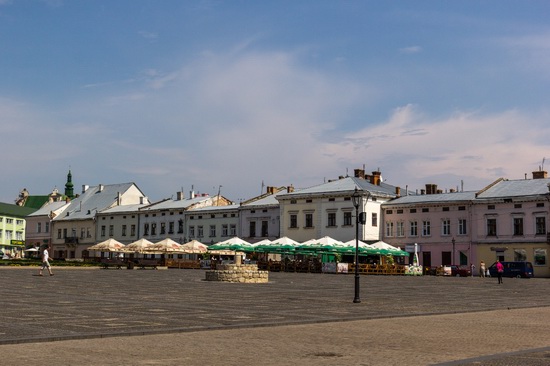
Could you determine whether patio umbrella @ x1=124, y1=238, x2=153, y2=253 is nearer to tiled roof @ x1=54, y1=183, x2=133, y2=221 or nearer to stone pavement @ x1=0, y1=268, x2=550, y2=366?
tiled roof @ x1=54, y1=183, x2=133, y2=221

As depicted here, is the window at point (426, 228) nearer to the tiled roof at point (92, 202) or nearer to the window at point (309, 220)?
the window at point (309, 220)

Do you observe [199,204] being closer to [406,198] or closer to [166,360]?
[406,198]

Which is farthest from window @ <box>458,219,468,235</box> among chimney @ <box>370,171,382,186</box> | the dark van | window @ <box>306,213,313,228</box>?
window @ <box>306,213,313,228</box>

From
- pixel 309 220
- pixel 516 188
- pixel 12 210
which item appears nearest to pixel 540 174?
pixel 516 188

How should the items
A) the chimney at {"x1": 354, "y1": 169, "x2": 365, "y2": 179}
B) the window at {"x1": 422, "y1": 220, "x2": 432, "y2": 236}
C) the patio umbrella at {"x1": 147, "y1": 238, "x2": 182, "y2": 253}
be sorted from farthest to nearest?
the chimney at {"x1": 354, "y1": 169, "x2": 365, "y2": 179}
the window at {"x1": 422, "y1": 220, "x2": 432, "y2": 236}
the patio umbrella at {"x1": 147, "y1": 238, "x2": 182, "y2": 253}

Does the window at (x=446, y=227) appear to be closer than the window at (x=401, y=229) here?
Yes

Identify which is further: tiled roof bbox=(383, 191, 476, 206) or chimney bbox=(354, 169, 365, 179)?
chimney bbox=(354, 169, 365, 179)

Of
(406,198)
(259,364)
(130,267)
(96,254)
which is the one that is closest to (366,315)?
(259,364)

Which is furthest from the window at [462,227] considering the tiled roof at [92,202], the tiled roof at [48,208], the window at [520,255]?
the tiled roof at [48,208]

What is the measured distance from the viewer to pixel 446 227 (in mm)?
72312

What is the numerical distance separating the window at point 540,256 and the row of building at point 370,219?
89 millimetres

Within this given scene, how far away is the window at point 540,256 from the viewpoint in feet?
215

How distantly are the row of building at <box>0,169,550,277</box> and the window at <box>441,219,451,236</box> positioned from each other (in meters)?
0.10

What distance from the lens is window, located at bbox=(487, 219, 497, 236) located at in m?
69.2
